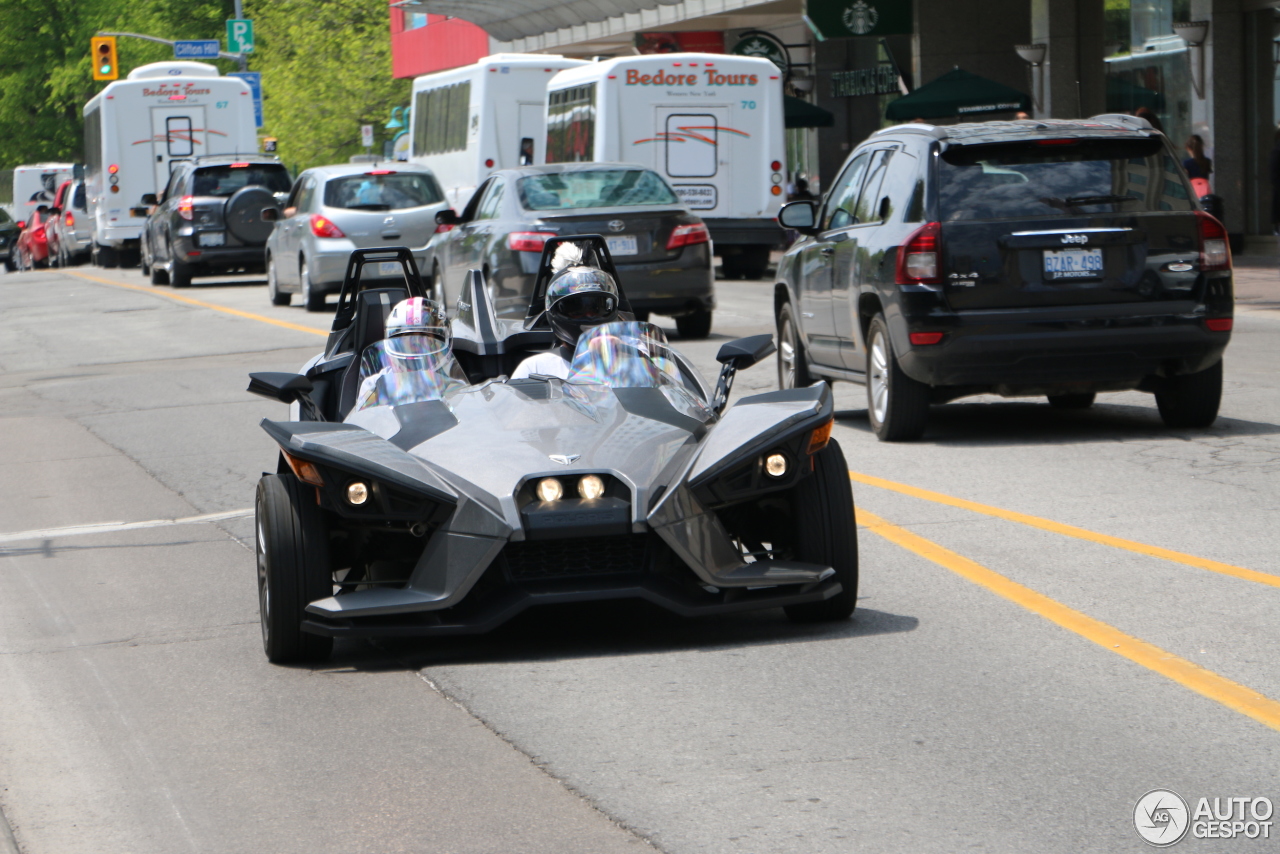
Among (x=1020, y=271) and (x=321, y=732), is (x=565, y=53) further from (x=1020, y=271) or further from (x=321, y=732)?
(x=321, y=732)

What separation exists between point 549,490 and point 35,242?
44.8 metres

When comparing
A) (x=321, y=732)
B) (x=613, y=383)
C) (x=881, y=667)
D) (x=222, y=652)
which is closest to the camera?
(x=321, y=732)

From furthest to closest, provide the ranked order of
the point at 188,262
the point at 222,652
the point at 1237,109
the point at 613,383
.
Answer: the point at 188,262
the point at 1237,109
the point at 613,383
the point at 222,652

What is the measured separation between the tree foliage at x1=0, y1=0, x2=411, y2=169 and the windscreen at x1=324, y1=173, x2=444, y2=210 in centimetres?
3454

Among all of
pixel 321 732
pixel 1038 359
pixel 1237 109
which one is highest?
pixel 1237 109

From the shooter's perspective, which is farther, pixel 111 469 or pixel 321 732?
pixel 111 469

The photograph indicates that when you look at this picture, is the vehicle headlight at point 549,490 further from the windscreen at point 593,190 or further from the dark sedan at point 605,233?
the windscreen at point 593,190

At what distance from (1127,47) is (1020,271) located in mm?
21843

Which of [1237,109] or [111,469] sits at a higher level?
[1237,109]

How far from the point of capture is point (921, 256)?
10.8m

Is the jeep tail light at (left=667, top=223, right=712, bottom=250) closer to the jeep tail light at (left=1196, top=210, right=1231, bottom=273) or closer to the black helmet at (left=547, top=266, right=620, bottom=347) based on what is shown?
the jeep tail light at (left=1196, top=210, right=1231, bottom=273)

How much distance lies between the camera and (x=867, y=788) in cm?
472

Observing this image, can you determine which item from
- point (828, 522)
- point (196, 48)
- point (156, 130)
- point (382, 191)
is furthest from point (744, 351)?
point (196, 48)

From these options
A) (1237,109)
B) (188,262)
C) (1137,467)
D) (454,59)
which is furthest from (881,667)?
(454,59)
